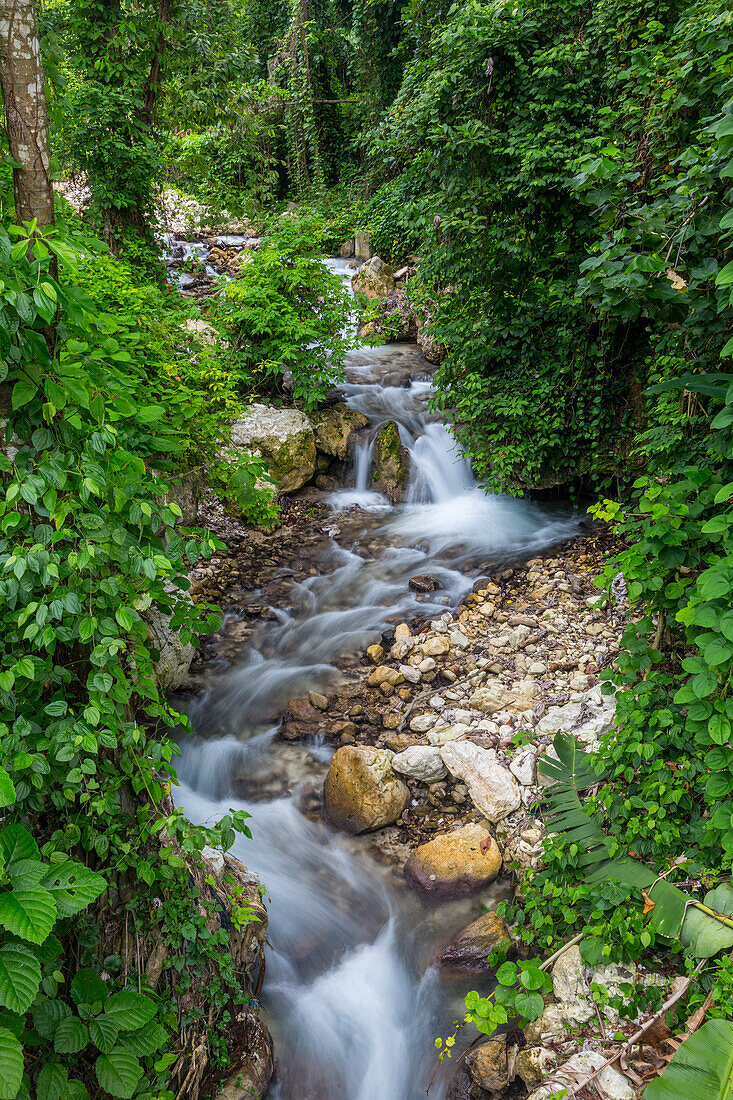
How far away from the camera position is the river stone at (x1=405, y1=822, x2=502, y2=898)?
3607 mm

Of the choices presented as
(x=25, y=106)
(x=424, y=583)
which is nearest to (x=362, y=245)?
(x=424, y=583)

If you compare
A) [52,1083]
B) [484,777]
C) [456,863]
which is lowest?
[456,863]

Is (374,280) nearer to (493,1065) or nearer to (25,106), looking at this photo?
(25,106)

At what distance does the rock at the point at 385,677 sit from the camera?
5.09m

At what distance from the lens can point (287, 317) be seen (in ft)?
24.0

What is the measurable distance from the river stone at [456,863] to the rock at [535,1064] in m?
0.99

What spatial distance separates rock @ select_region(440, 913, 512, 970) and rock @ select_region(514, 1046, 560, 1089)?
628mm

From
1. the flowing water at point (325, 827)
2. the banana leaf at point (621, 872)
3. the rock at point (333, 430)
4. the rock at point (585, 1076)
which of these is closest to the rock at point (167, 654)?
the flowing water at point (325, 827)

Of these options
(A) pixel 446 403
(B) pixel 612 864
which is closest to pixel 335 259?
(A) pixel 446 403

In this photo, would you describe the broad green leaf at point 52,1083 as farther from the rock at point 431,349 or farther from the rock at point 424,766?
the rock at point 431,349

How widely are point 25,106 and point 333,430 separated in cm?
633

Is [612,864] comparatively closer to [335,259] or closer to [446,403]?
[446,403]

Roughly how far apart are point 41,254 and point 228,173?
956cm

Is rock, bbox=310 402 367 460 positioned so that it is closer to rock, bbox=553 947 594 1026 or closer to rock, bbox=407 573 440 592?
rock, bbox=407 573 440 592
